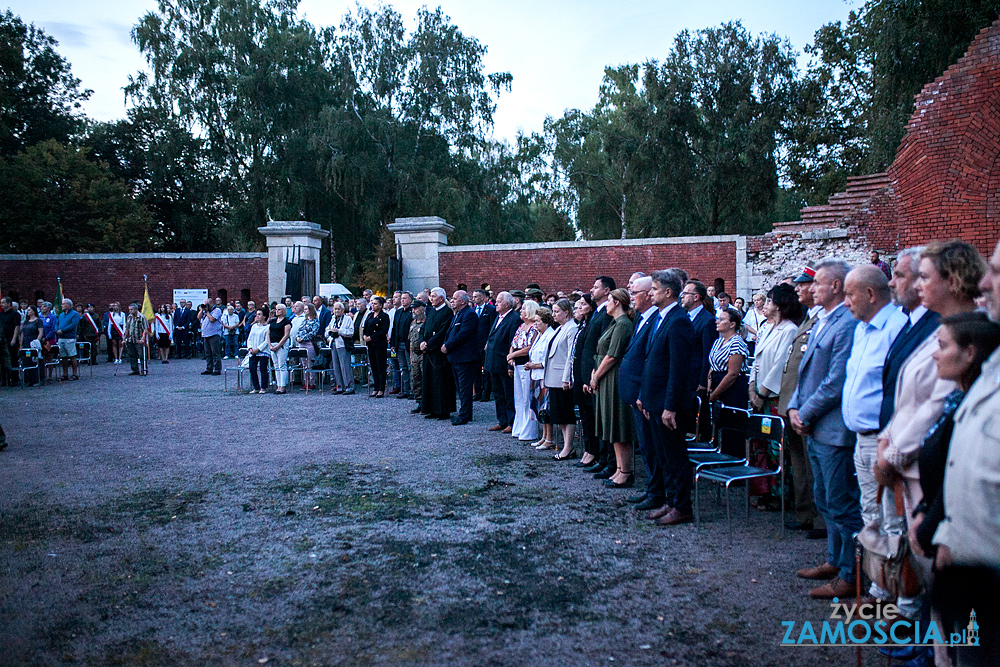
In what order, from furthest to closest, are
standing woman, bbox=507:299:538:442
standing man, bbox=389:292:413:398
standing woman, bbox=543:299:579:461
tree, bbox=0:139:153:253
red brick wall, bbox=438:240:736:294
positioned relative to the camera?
1. tree, bbox=0:139:153:253
2. red brick wall, bbox=438:240:736:294
3. standing man, bbox=389:292:413:398
4. standing woman, bbox=507:299:538:442
5. standing woman, bbox=543:299:579:461

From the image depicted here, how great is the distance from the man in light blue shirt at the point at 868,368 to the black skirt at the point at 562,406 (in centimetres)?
447

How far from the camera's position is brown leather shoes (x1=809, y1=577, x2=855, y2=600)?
161 inches

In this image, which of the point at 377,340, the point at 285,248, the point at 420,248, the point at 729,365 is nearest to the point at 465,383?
the point at 377,340

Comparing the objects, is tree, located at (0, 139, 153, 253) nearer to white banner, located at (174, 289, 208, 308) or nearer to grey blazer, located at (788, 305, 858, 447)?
white banner, located at (174, 289, 208, 308)

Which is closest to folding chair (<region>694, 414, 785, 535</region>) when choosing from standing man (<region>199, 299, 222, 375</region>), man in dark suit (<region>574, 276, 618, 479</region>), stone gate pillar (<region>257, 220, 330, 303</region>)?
man in dark suit (<region>574, 276, 618, 479</region>)

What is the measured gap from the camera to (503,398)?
1026cm

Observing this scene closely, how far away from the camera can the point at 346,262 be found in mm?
35344

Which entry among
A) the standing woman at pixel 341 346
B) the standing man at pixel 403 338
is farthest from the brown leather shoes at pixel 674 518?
the standing woman at pixel 341 346

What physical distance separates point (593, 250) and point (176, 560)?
56.4 feet

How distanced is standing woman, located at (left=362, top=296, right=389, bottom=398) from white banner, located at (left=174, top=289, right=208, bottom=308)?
1425 cm

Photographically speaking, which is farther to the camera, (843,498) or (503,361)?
(503,361)

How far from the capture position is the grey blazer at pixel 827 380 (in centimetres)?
411

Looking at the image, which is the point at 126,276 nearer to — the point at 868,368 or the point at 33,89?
the point at 33,89

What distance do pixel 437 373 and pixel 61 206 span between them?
28.5 metres
